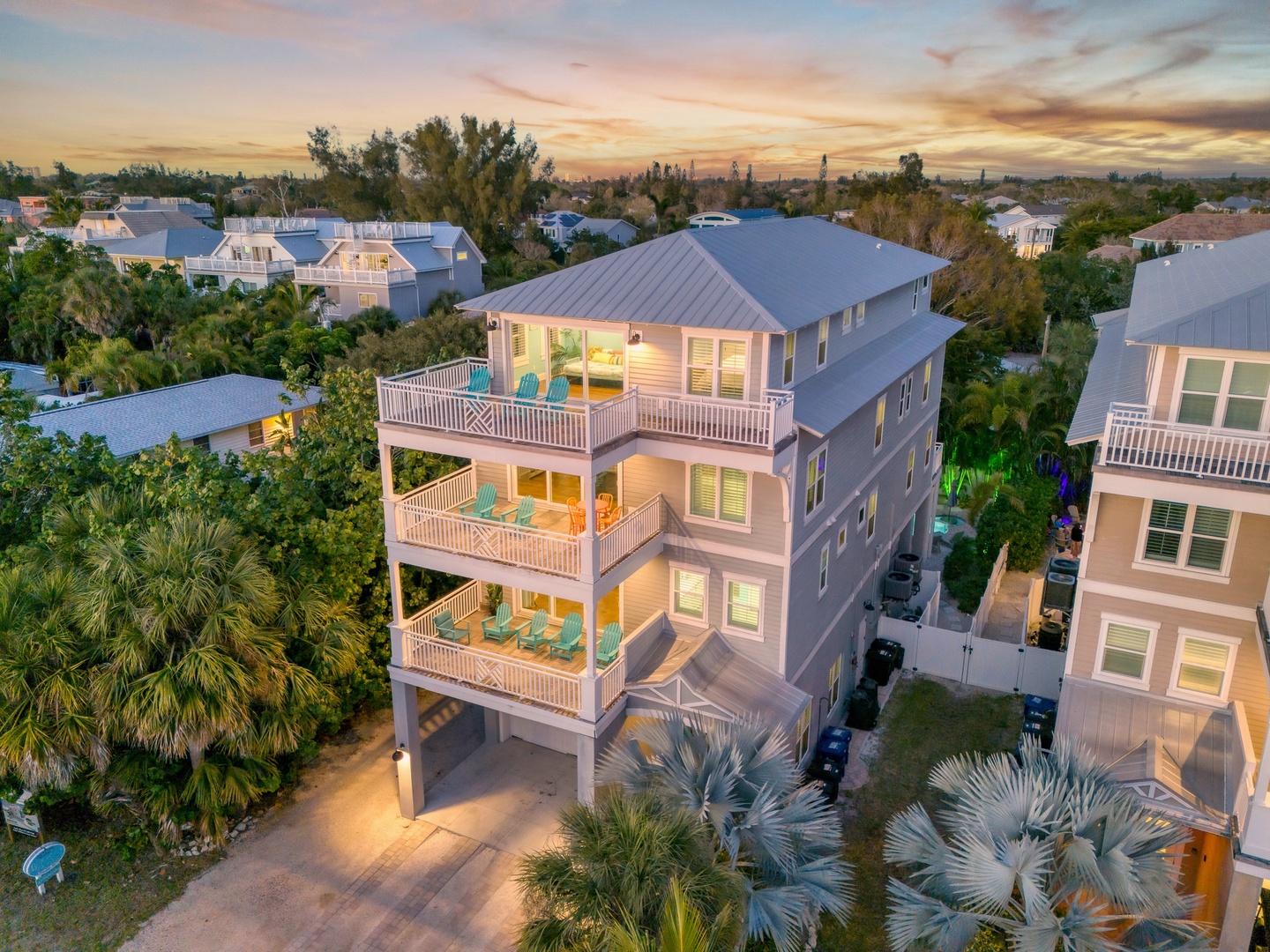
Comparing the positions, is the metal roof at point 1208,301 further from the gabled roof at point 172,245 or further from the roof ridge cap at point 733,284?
the gabled roof at point 172,245

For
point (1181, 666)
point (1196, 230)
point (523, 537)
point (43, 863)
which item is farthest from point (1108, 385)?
point (1196, 230)

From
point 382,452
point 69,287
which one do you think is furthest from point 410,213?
point 382,452

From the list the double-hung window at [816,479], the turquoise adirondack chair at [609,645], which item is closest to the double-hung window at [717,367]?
the double-hung window at [816,479]

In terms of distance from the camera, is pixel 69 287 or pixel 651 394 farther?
pixel 69 287

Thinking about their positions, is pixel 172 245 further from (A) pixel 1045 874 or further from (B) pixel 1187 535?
(A) pixel 1045 874

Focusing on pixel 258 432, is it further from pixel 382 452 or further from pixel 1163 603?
pixel 1163 603
